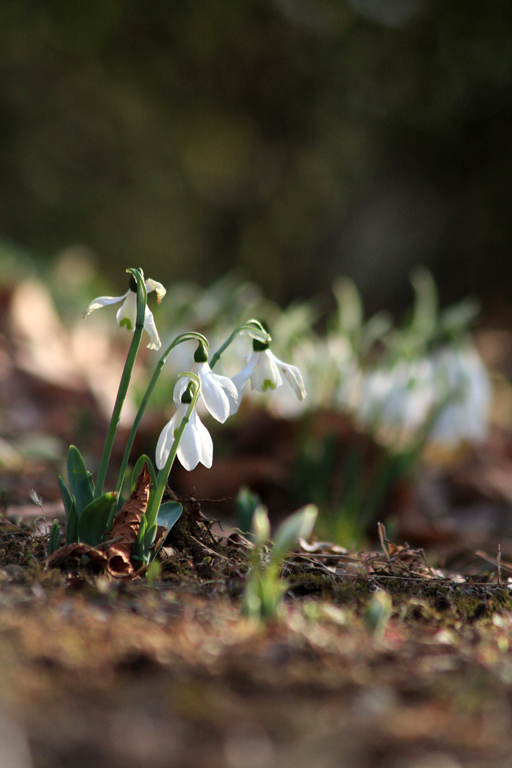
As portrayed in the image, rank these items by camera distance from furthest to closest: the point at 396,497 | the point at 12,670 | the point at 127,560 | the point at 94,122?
the point at 94,122 → the point at 396,497 → the point at 127,560 → the point at 12,670

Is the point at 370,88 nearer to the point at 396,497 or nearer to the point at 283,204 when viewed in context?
the point at 283,204

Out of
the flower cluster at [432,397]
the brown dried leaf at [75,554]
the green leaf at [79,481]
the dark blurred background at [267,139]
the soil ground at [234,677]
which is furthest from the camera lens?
the dark blurred background at [267,139]

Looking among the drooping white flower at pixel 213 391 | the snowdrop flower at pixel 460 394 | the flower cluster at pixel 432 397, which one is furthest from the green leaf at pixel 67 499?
the snowdrop flower at pixel 460 394

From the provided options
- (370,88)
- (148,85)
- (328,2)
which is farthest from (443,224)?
(148,85)

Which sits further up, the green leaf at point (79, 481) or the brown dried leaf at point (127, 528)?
the green leaf at point (79, 481)

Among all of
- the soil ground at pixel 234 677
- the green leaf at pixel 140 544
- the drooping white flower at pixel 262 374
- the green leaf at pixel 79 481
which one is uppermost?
the drooping white flower at pixel 262 374

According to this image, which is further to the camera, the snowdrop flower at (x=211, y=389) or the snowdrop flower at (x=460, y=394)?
the snowdrop flower at (x=460, y=394)

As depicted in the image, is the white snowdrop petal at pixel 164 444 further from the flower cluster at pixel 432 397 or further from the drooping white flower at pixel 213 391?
the flower cluster at pixel 432 397
